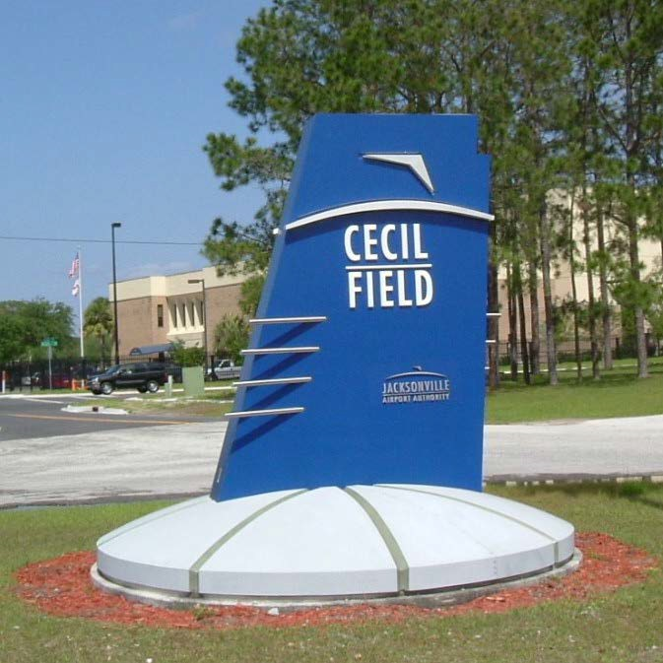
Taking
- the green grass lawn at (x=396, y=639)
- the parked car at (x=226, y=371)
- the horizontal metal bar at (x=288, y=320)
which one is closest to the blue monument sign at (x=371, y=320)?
the horizontal metal bar at (x=288, y=320)

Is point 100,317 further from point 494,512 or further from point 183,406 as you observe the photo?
point 494,512

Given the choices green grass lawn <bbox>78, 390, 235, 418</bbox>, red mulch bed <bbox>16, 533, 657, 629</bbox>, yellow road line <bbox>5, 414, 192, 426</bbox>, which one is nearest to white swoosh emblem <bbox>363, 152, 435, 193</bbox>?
red mulch bed <bbox>16, 533, 657, 629</bbox>

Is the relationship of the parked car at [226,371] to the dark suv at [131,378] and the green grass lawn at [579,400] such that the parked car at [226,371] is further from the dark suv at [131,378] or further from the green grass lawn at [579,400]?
the green grass lawn at [579,400]

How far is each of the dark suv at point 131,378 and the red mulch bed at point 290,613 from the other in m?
47.4

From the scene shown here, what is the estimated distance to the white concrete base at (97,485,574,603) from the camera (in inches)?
287

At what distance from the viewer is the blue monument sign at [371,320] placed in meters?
8.41

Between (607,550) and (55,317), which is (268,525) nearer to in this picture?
(607,550)

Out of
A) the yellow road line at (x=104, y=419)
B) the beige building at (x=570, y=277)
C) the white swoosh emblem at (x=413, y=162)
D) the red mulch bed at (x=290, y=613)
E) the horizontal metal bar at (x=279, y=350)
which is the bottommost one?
the yellow road line at (x=104, y=419)

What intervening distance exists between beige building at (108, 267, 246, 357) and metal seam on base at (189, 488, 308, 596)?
81.1 meters

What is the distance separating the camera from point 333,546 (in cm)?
754

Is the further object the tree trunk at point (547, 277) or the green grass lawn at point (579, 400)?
the tree trunk at point (547, 277)

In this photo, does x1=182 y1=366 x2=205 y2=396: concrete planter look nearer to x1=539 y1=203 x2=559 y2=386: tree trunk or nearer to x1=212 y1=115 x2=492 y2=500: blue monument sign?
x1=539 y1=203 x2=559 y2=386: tree trunk

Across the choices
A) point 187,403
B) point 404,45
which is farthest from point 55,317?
point 404,45

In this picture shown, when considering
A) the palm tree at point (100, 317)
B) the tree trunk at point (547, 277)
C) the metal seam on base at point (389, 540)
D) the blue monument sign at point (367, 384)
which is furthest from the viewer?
the palm tree at point (100, 317)
